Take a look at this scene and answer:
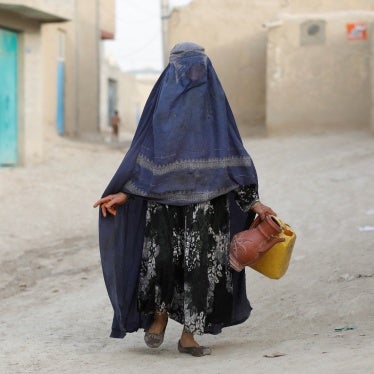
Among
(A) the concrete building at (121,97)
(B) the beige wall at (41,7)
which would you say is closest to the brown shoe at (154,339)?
(B) the beige wall at (41,7)

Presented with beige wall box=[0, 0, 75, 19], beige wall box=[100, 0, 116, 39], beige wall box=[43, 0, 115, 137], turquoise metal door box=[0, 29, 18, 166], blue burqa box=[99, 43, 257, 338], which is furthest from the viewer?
beige wall box=[100, 0, 116, 39]

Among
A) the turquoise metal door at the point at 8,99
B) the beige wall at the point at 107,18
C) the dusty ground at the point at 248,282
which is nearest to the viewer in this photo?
the dusty ground at the point at 248,282

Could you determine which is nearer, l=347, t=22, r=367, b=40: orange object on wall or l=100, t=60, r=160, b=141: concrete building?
l=347, t=22, r=367, b=40: orange object on wall

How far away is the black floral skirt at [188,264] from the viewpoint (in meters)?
3.76

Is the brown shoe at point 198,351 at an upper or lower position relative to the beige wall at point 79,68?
lower

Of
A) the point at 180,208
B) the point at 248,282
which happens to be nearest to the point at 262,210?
the point at 180,208

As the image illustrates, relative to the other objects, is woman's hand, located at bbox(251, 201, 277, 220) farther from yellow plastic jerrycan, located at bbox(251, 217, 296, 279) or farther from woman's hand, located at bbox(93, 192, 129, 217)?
woman's hand, located at bbox(93, 192, 129, 217)

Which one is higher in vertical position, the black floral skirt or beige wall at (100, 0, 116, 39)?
beige wall at (100, 0, 116, 39)

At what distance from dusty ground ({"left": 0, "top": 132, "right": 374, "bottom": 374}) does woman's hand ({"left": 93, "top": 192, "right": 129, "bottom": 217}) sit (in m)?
0.67

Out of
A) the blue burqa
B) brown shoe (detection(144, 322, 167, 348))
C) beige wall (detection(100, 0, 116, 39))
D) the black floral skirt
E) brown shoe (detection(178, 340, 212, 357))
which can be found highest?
beige wall (detection(100, 0, 116, 39))

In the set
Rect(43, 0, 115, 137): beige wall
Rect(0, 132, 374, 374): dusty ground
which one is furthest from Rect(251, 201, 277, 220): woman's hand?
Rect(43, 0, 115, 137): beige wall

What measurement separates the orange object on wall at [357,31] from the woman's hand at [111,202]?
11055mm

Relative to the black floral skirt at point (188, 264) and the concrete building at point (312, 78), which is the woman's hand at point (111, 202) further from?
the concrete building at point (312, 78)

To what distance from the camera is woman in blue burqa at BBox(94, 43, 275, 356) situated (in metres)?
3.74
